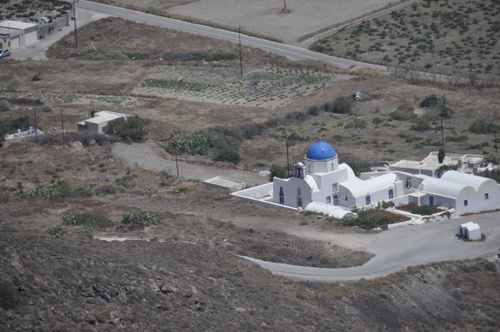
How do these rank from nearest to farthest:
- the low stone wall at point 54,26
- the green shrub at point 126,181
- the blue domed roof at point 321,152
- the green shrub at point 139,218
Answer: the green shrub at point 139,218, the blue domed roof at point 321,152, the green shrub at point 126,181, the low stone wall at point 54,26

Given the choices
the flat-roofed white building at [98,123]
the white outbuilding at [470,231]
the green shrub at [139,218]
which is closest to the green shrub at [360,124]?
the flat-roofed white building at [98,123]

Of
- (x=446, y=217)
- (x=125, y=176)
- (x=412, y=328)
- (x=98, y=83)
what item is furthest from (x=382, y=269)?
(x=98, y=83)

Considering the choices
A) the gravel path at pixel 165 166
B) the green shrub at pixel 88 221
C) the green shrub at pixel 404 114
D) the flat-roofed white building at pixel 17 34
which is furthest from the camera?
the flat-roofed white building at pixel 17 34

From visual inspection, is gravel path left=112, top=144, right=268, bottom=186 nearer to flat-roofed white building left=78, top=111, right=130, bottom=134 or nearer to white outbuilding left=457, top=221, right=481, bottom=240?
flat-roofed white building left=78, top=111, right=130, bottom=134

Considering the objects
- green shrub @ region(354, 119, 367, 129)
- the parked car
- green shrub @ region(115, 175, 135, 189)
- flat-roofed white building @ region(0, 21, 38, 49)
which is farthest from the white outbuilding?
flat-roofed white building @ region(0, 21, 38, 49)

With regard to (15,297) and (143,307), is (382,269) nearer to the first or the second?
(143,307)

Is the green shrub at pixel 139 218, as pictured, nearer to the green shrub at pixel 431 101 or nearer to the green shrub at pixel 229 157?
the green shrub at pixel 229 157
